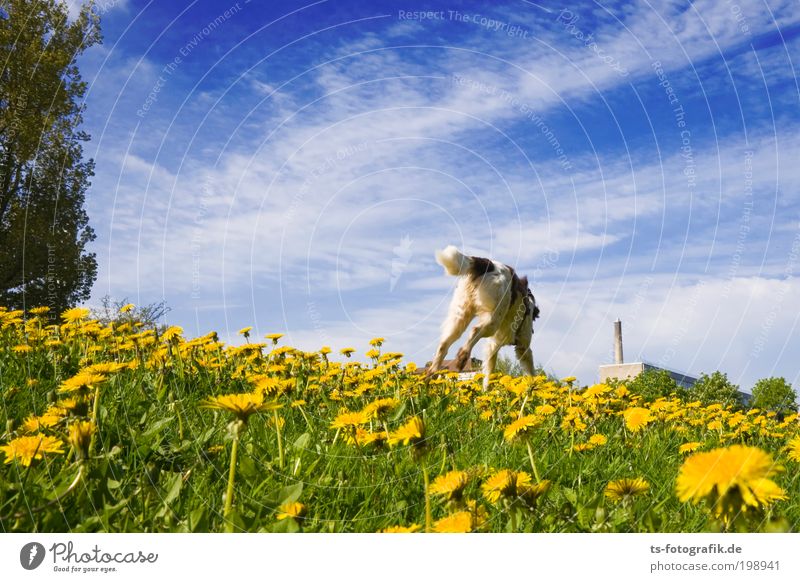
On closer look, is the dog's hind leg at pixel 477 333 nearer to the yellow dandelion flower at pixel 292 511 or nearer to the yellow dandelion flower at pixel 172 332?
the yellow dandelion flower at pixel 172 332

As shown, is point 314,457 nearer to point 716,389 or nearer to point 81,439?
point 81,439

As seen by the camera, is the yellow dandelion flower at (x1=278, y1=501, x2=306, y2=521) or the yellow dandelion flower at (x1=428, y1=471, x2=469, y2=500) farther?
the yellow dandelion flower at (x1=278, y1=501, x2=306, y2=521)

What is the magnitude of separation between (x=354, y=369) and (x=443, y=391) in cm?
76

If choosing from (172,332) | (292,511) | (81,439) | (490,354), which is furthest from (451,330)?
(81,439)

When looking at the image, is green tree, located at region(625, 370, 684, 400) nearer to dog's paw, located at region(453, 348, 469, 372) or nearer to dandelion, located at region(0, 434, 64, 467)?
dog's paw, located at region(453, 348, 469, 372)

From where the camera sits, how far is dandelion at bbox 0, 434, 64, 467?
6.41ft

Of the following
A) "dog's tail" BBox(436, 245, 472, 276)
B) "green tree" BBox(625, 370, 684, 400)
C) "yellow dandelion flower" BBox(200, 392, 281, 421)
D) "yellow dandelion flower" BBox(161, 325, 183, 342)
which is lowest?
"yellow dandelion flower" BBox(200, 392, 281, 421)

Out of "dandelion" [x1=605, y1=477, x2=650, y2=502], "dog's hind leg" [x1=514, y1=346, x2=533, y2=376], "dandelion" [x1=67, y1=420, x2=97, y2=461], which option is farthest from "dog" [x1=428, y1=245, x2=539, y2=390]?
"dandelion" [x1=67, y1=420, x2=97, y2=461]

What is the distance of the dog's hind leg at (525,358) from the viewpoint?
11.5 m

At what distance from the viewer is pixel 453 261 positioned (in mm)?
9734

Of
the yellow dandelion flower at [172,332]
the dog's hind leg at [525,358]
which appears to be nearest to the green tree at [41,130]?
the yellow dandelion flower at [172,332]

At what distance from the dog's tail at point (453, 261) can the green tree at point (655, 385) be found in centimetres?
497
